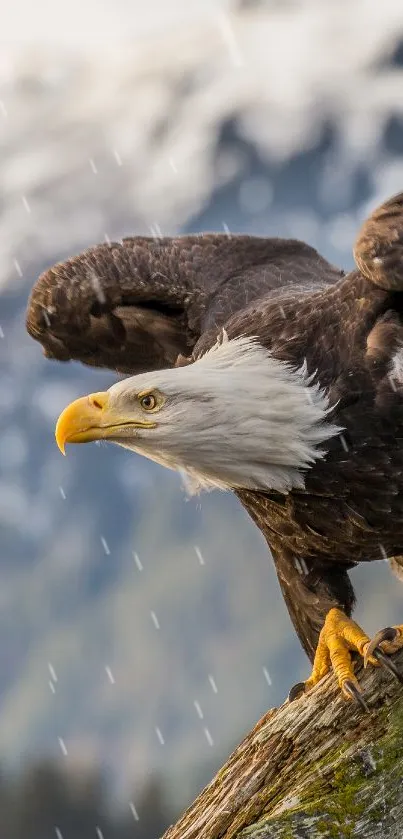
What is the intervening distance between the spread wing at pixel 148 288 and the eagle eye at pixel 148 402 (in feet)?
A: 6.85

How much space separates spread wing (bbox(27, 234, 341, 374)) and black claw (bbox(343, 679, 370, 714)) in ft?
8.41

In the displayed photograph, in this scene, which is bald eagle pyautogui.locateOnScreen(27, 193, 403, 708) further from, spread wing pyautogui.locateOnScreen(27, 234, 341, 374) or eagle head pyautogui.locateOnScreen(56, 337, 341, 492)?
spread wing pyautogui.locateOnScreen(27, 234, 341, 374)

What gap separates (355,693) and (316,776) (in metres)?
0.48

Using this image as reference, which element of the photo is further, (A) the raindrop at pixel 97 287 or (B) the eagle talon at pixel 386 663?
(A) the raindrop at pixel 97 287

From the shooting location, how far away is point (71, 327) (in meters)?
6.77

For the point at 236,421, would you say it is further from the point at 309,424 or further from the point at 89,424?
the point at 89,424

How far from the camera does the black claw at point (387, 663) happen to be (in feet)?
14.0

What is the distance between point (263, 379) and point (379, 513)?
2.63 feet

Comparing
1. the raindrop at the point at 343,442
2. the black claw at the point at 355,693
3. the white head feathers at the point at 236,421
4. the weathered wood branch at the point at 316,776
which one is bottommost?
the weathered wood branch at the point at 316,776

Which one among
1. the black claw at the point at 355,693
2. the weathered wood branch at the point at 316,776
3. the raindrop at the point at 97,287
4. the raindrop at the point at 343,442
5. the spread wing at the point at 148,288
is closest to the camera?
the weathered wood branch at the point at 316,776

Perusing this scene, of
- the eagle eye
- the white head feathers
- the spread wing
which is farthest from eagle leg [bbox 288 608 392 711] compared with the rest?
the spread wing

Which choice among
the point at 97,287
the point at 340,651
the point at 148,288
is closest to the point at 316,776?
the point at 340,651

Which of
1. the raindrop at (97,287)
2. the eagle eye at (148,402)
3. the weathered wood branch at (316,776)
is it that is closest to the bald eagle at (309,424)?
the eagle eye at (148,402)

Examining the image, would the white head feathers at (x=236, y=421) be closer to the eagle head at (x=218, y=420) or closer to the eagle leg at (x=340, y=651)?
the eagle head at (x=218, y=420)
